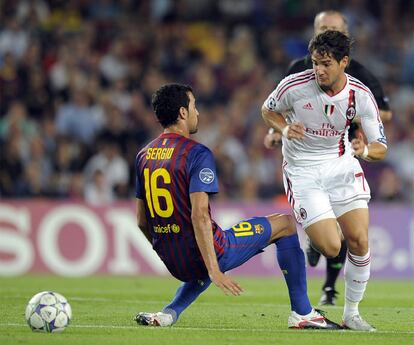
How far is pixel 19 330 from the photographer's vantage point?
25.6ft

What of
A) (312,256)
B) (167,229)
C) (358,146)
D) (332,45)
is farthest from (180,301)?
(312,256)

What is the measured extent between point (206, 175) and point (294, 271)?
3.35 feet

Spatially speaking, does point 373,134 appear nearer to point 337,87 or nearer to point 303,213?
point 337,87

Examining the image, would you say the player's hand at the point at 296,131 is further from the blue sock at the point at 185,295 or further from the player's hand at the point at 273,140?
the player's hand at the point at 273,140

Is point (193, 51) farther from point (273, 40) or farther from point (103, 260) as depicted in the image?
point (103, 260)

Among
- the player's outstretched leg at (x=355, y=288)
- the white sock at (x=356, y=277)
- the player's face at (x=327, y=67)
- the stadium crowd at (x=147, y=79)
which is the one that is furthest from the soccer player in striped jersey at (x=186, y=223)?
the stadium crowd at (x=147, y=79)

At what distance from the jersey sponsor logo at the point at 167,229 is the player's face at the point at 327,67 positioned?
159 cm

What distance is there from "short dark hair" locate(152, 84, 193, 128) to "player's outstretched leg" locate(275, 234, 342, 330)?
1249mm

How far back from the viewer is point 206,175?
7762 millimetres

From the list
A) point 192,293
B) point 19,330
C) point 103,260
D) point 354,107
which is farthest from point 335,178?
point 103,260

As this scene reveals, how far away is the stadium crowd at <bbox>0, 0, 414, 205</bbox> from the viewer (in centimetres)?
1636

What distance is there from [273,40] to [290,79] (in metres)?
10.8

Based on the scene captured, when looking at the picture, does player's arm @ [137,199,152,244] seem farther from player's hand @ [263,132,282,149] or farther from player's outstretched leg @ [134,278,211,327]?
player's hand @ [263,132,282,149]

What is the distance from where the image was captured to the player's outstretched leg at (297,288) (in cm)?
805
